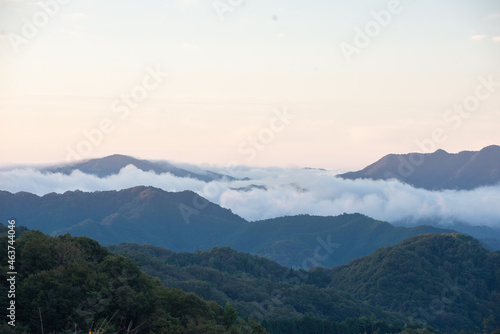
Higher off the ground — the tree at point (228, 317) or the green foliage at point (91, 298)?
the green foliage at point (91, 298)

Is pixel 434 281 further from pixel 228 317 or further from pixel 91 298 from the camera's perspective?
pixel 91 298

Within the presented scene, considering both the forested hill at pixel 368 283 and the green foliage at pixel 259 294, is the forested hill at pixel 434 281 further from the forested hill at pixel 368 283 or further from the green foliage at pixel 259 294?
the green foliage at pixel 259 294

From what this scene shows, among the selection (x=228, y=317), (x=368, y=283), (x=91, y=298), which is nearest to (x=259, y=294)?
(x=368, y=283)

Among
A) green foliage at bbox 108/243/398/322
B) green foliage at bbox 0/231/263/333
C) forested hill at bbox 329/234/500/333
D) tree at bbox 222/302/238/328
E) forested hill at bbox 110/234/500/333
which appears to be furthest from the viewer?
forested hill at bbox 329/234/500/333

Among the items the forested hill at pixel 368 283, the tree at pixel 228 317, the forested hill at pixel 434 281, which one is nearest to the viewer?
the tree at pixel 228 317

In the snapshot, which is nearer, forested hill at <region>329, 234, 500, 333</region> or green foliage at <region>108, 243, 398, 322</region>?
green foliage at <region>108, 243, 398, 322</region>

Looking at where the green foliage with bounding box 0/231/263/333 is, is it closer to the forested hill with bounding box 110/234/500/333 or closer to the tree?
the tree

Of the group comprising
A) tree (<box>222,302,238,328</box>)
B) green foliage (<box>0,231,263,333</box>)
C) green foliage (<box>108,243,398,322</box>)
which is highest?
green foliage (<box>0,231,263,333</box>)

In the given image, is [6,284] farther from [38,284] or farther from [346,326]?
[346,326]

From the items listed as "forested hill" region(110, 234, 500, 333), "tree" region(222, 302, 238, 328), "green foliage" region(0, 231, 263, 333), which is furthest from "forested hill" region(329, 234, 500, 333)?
"green foliage" region(0, 231, 263, 333)

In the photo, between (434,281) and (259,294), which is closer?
(259,294)

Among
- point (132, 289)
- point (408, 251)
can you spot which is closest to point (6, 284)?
point (132, 289)

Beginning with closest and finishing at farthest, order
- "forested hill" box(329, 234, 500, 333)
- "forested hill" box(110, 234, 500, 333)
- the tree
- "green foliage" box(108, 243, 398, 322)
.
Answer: the tree < "green foliage" box(108, 243, 398, 322) < "forested hill" box(110, 234, 500, 333) < "forested hill" box(329, 234, 500, 333)

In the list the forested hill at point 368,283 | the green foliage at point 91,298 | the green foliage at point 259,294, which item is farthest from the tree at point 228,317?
the green foliage at point 259,294
